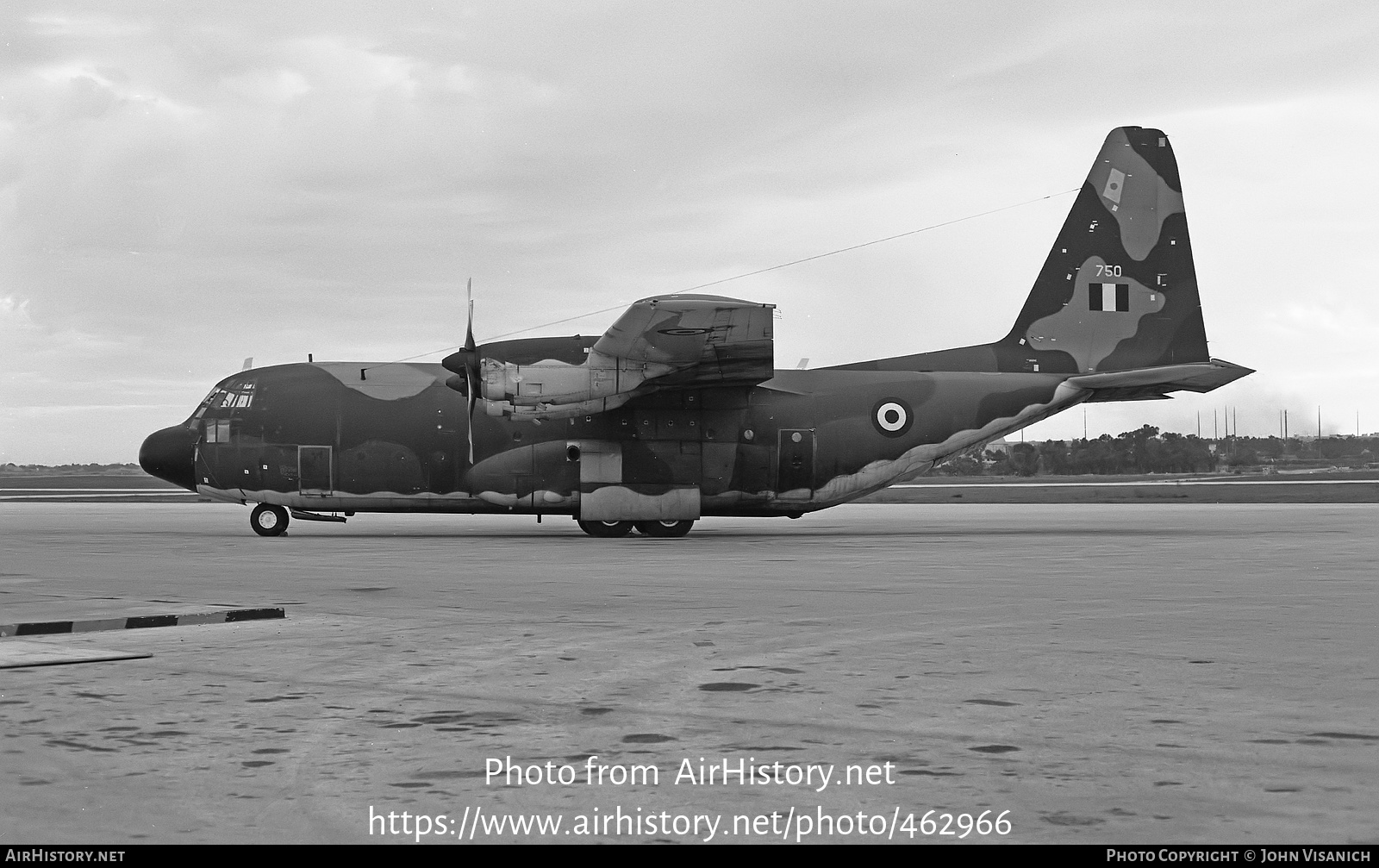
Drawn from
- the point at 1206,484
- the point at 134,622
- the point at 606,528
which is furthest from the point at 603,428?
the point at 1206,484

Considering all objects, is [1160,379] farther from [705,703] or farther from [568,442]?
[705,703]

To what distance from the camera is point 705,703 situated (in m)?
8.17

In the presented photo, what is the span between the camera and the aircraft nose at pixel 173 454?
3081cm

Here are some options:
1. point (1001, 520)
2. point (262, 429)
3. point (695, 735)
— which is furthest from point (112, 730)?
point (1001, 520)

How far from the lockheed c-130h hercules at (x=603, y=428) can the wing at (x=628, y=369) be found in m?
0.04

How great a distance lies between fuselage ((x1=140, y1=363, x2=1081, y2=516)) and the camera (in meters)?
30.1

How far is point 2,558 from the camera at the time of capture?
73.0ft

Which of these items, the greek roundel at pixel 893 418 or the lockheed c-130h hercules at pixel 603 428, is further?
the greek roundel at pixel 893 418

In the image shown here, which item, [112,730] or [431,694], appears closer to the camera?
[112,730]

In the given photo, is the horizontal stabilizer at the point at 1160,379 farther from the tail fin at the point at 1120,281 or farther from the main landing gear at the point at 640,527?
the main landing gear at the point at 640,527

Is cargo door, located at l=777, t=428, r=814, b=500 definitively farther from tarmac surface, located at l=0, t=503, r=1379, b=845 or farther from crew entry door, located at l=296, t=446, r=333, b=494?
tarmac surface, located at l=0, t=503, r=1379, b=845

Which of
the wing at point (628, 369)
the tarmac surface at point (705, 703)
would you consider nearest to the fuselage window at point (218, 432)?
the wing at point (628, 369)

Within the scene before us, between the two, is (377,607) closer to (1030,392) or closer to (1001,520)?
(1030,392)
